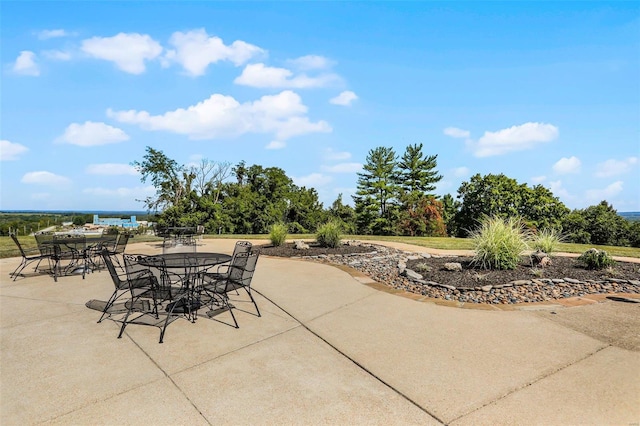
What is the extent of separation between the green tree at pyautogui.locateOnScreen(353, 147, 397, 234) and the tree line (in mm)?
96

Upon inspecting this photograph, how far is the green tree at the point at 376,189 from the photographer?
29.9 meters

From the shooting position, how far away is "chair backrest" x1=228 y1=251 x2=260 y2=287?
3749mm

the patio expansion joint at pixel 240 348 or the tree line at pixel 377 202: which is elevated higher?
the tree line at pixel 377 202

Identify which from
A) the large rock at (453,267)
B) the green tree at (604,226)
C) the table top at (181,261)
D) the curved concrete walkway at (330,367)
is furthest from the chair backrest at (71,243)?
the green tree at (604,226)

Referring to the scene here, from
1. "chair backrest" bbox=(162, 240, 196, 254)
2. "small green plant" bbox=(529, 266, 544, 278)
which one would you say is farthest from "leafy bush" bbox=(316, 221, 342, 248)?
"small green plant" bbox=(529, 266, 544, 278)

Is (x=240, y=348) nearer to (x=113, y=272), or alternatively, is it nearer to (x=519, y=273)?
(x=113, y=272)

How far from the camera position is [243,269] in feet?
12.2

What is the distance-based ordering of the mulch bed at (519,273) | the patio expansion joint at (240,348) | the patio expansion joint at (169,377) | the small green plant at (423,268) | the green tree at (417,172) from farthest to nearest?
the green tree at (417,172)
the small green plant at (423,268)
the mulch bed at (519,273)
the patio expansion joint at (240,348)
the patio expansion joint at (169,377)

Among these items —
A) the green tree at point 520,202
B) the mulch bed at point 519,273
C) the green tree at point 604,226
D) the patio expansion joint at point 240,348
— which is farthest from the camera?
the green tree at point 520,202

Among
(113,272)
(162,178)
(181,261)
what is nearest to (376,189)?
(162,178)

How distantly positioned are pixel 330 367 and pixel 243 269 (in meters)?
1.67

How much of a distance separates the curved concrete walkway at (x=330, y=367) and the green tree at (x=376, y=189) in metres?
25.9

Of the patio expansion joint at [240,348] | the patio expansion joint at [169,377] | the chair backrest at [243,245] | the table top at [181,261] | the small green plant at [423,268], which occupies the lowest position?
the patio expansion joint at [169,377]

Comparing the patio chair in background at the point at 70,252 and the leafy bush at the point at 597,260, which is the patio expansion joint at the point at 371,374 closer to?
the patio chair in background at the point at 70,252
